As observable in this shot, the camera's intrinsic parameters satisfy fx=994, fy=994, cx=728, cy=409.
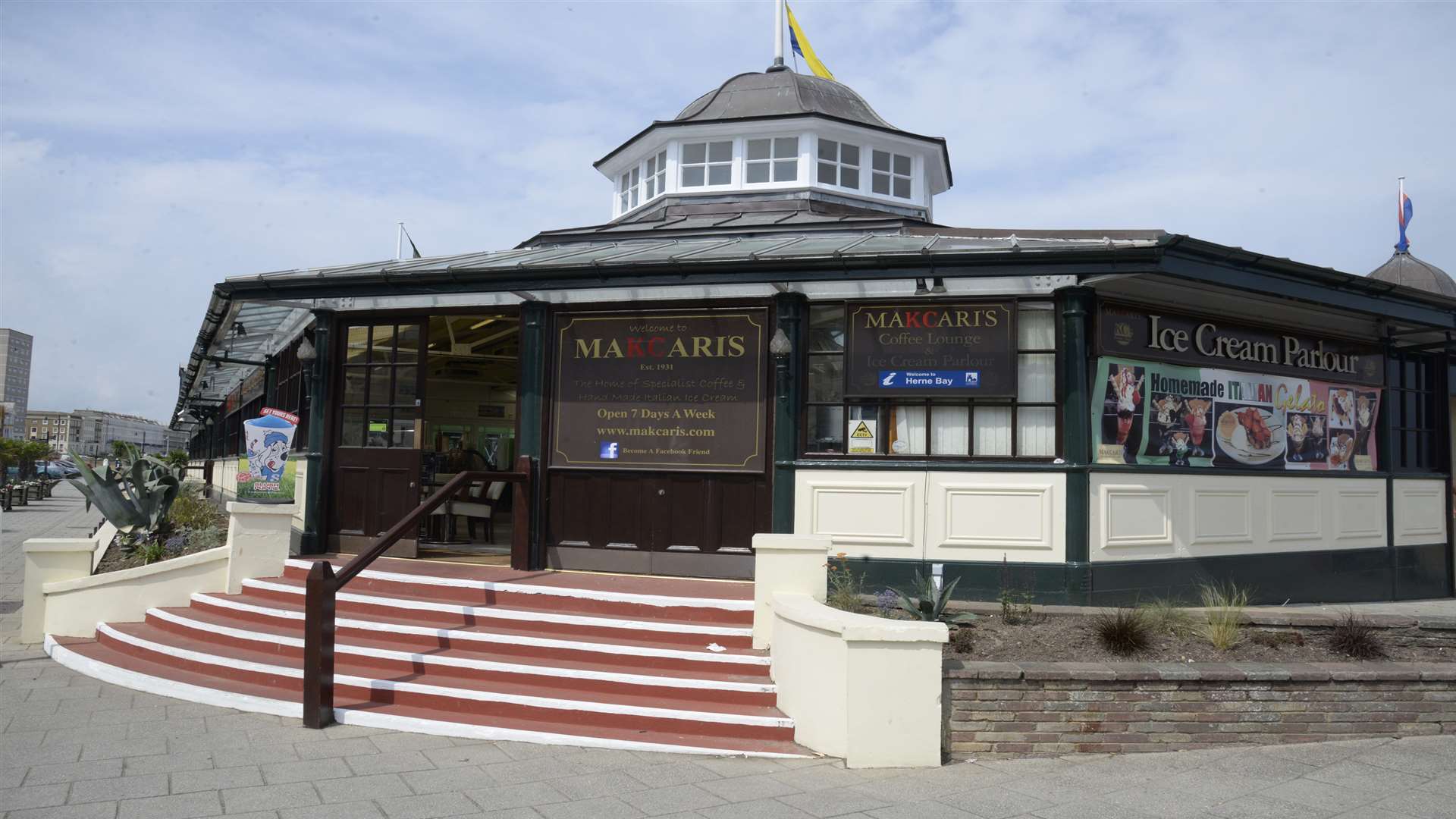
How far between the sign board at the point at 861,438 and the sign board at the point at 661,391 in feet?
2.80

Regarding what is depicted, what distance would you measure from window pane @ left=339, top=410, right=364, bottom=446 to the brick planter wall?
734 cm

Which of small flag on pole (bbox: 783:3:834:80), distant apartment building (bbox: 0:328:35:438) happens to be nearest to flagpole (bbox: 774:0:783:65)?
small flag on pole (bbox: 783:3:834:80)

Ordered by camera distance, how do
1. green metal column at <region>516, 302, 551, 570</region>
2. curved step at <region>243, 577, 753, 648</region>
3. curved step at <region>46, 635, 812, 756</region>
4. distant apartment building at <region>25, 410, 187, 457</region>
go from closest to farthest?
curved step at <region>46, 635, 812, 756</region> → curved step at <region>243, 577, 753, 648</region> → green metal column at <region>516, 302, 551, 570</region> → distant apartment building at <region>25, 410, 187, 457</region>

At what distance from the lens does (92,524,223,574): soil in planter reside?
10492mm

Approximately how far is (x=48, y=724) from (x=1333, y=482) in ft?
39.5

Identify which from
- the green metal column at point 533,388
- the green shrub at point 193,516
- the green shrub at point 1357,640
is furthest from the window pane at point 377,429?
the green shrub at point 1357,640

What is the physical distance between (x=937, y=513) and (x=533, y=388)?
14.1ft

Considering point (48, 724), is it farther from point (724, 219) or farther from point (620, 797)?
point (724, 219)

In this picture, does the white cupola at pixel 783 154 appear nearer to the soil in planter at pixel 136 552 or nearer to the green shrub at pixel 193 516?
the green shrub at pixel 193 516

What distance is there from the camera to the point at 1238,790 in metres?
5.61

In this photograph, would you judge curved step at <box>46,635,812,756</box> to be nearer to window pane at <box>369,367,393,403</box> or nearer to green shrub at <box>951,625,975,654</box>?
green shrub at <box>951,625,975,654</box>

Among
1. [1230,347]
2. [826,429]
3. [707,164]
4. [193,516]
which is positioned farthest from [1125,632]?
[193,516]

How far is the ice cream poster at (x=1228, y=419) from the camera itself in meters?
9.20

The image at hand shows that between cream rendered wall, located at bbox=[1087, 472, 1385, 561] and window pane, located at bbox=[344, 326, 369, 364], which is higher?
window pane, located at bbox=[344, 326, 369, 364]
